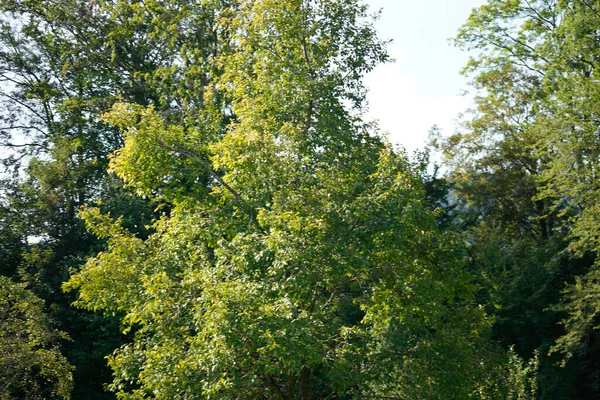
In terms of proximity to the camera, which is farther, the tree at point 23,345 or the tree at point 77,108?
the tree at point 77,108

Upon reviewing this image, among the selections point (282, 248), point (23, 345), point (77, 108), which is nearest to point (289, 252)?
point (282, 248)

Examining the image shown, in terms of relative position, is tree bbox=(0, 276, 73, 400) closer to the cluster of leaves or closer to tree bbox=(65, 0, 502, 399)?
tree bbox=(65, 0, 502, 399)

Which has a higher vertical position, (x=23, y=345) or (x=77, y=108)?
(x=77, y=108)

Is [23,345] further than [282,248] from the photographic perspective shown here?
Yes

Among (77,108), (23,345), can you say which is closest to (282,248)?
(23,345)

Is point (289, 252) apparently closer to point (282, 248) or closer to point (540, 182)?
point (282, 248)

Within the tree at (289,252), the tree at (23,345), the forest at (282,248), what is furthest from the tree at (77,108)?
the tree at (289,252)

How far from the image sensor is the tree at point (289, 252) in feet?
33.1

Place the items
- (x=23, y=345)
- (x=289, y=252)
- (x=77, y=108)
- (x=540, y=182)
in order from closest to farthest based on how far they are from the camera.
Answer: (x=289, y=252), (x=23, y=345), (x=540, y=182), (x=77, y=108)

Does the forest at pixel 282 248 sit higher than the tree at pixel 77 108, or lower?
lower

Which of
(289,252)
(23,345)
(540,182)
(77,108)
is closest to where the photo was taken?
(289,252)

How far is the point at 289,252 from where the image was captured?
9.99 meters

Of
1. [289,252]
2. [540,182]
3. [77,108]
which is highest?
[77,108]

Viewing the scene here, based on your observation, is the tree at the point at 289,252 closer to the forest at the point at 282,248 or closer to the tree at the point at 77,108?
the forest at the point at 282,248
